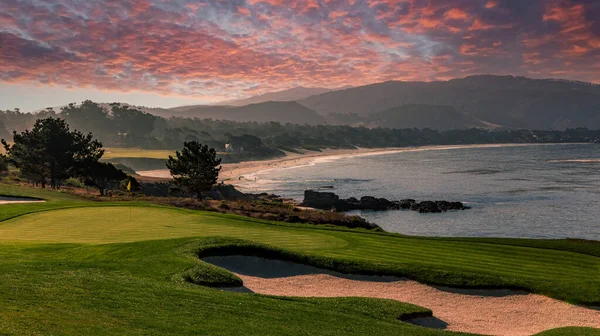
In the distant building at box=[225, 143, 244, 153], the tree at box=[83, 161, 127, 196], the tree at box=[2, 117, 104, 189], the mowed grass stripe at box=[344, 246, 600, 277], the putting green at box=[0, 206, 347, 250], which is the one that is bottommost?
the mowed grass stripe at box=[344, 246, 600, 277]

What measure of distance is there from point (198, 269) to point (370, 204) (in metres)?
55.6

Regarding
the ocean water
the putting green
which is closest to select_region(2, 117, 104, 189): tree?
the ocean water

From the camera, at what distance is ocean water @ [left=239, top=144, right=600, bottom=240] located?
54125mm

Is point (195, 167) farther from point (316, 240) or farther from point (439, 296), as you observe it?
point (439, 296)

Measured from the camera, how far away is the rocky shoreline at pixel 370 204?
223 ft

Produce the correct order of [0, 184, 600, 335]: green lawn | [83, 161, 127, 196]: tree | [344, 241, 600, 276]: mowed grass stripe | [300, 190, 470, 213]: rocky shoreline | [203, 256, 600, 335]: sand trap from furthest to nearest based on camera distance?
[300, 190, 470, 213]: rocky shoreline → [83, 161, 127, 196]: tree → [344, 241, 600, 276]: mowed grass stripe → [203, 256, 600, 335]: sand trap → [0, 184, 600, 335]: green lawn

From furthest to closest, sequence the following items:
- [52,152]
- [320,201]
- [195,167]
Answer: [320,201]
[52,152]
[195,167]

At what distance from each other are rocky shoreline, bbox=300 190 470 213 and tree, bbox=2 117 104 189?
99.8ft

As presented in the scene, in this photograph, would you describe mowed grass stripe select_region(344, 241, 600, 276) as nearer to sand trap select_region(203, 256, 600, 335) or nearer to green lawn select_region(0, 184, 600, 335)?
green lawn select_region(0, 184, 600, 335)

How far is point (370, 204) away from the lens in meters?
70.3

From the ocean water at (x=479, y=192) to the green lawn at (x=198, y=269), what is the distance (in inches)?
1138

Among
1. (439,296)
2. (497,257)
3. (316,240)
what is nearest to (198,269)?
(316,240)

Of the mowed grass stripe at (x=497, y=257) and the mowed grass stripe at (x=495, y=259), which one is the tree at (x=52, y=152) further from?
the mowed grass stripe at (x=495, y=259)

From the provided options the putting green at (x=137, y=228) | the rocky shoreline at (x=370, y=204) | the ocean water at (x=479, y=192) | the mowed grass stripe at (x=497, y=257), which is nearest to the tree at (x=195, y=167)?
the rocky shoreline at (x=370, y=204)
